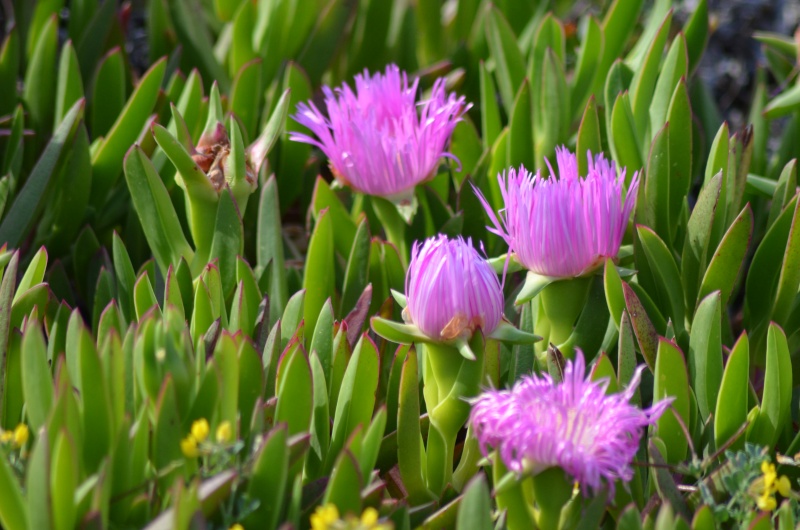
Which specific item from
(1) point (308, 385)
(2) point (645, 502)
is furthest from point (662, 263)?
(1) point (308, 385)

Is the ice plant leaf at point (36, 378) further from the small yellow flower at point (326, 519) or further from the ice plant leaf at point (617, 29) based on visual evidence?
the ice plant leaf at point (617, 29)

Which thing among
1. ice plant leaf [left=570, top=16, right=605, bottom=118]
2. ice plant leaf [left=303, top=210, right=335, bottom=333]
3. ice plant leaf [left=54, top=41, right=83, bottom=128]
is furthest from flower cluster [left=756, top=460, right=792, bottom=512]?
ice plant leaf [left=54, top=41, right=83, bottom=128]

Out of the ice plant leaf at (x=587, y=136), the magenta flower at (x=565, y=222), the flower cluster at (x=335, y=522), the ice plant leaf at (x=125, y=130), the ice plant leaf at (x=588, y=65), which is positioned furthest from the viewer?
the ice plant leaf at (x=588, y=65)

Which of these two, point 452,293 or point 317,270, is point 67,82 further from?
point 452,293

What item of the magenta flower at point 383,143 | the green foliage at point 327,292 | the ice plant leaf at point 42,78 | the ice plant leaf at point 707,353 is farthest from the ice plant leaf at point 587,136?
the ice plant leaf at point 42,78

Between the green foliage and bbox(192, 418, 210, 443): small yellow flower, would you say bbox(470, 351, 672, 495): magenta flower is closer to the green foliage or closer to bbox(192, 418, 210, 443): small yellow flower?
the green foliage
